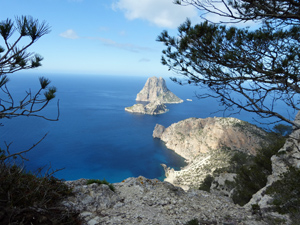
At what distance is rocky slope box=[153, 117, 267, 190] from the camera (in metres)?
49.1

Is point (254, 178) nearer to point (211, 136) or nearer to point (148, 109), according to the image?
point (211, 136)

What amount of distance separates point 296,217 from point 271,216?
2.61 ft

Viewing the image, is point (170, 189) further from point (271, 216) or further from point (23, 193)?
point (23, 193)

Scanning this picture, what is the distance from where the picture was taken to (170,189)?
764 cm

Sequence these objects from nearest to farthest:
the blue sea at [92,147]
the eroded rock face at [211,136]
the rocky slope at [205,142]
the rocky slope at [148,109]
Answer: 1. the rocky slope at [205,142]
2. the blue sea at [92,147]
3. the eroded rock face at [211,136]
4. the rocky slope at [148,109]

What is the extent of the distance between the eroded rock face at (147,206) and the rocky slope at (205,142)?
36.9 metres

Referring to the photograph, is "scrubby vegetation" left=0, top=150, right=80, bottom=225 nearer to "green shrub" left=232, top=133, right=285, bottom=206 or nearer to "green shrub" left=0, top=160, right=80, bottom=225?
"green shrub" left=0, top=160, right=80, bottom=225

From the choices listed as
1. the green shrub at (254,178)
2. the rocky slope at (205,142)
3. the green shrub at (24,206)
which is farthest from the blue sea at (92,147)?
the green shrub at (24,206)

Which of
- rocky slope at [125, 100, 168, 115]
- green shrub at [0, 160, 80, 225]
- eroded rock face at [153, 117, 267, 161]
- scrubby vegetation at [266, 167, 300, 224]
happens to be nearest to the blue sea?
eroded rock face at [153, 117, 267, 161]

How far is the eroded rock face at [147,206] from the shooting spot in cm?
504

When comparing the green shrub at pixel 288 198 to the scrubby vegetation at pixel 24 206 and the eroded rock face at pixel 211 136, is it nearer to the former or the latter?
the scrubby vegetation at pixel 24 206

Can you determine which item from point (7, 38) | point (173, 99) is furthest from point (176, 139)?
point (173, 99)

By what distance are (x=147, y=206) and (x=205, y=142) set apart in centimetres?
6977

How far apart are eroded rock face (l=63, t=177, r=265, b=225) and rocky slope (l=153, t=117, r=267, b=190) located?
36883 millimetres
